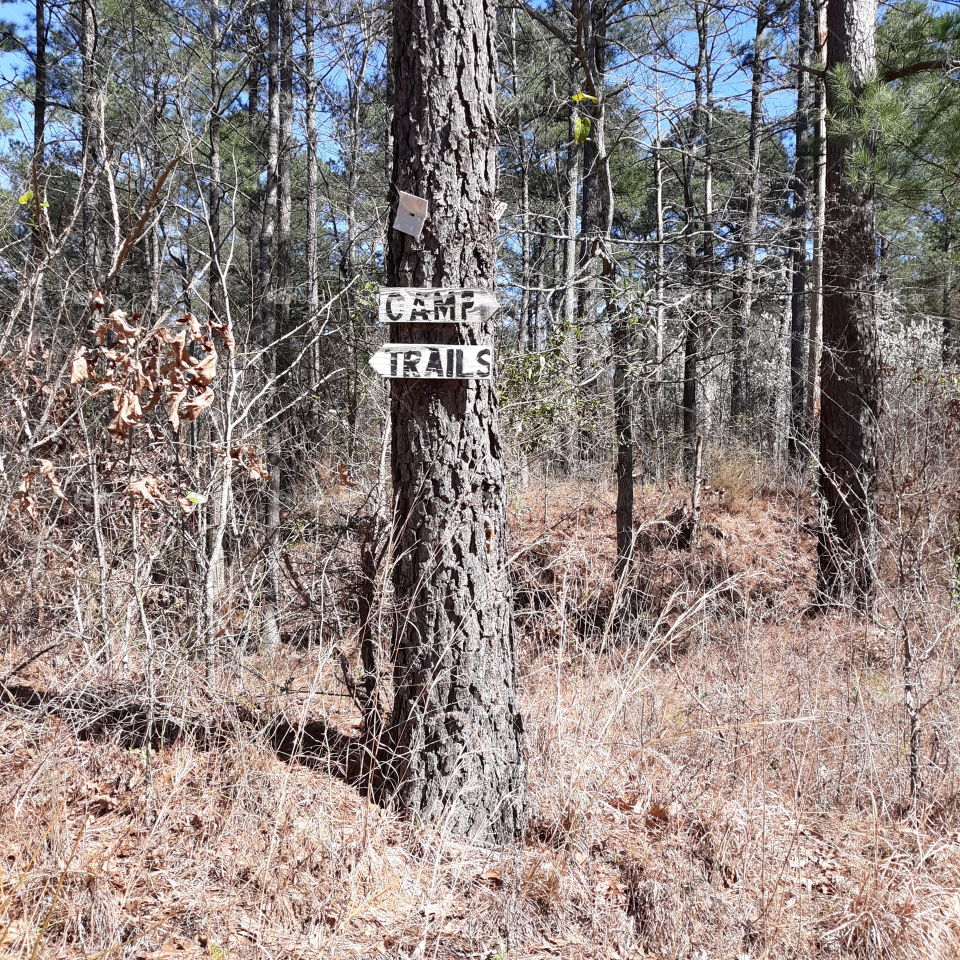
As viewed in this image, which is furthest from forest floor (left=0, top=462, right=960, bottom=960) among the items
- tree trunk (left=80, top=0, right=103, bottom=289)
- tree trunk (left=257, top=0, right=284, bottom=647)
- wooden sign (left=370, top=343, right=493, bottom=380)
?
tree trunk (left=257, top=0, right=284, bottom=647)

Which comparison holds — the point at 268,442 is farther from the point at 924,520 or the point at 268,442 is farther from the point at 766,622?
the point at 924,520

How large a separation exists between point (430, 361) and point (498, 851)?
1685mm

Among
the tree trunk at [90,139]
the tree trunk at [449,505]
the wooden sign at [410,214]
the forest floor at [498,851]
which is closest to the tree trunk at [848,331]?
the forest floor at [498,851]

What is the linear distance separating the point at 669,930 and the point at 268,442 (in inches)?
201

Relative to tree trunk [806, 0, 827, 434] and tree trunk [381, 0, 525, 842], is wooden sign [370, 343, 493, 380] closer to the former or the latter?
Answer: tree trunk [381, 0, 525, 842]

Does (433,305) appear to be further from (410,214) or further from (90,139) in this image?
(90,139)

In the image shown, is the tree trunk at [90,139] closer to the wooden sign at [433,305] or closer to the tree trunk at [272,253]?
the tree trunk at [272,253]

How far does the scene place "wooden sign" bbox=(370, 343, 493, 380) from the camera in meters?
2.64

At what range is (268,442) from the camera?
6.49 metres

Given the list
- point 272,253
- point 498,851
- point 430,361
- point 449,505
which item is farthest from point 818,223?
point 498,851

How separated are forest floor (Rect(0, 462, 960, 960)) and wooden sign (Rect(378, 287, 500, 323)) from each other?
1.17 meters

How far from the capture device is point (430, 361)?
265 centimetres

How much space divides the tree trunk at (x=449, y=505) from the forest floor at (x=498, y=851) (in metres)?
0.21

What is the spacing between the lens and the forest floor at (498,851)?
217 cm
